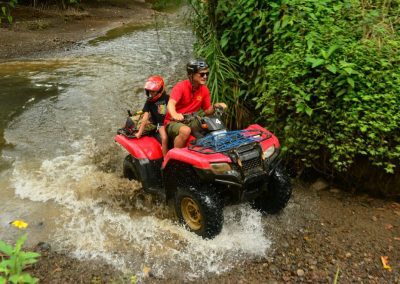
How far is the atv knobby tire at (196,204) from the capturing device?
3.91 meters

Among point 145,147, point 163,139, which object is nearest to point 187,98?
point 163,139

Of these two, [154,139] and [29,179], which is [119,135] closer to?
[154,139]

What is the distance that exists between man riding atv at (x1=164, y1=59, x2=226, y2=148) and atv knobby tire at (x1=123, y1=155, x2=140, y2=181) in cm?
79

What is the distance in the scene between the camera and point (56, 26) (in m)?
17.9

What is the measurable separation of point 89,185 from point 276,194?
2.80 metres

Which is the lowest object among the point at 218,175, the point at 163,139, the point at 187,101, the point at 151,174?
the point at 151,174

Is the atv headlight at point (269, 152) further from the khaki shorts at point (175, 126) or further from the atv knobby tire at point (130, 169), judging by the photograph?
the atv knobby tire at point (130, 169)

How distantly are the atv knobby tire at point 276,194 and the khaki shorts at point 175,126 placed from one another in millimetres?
1018

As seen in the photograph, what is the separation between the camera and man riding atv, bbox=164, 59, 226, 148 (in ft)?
14.3

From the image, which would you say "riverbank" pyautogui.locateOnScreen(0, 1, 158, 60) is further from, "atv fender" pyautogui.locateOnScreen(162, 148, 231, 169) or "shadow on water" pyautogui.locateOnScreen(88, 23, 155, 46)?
"atv fender" pyautogui.locateOnScreen(162, 148, 231, 169)

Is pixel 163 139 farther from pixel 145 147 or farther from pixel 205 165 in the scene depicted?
pixel 205 165

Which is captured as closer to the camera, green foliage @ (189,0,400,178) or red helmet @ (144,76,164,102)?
green foliage @ (189,0,400,178)

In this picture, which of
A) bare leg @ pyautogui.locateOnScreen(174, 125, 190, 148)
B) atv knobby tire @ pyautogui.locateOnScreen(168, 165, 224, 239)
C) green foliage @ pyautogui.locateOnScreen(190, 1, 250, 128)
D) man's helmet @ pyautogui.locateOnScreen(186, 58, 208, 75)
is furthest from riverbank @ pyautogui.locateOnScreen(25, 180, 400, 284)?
man's helmet @ pyautogui.locateOnScreen(186, 58, 208, 75)

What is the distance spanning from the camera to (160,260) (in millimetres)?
4055
